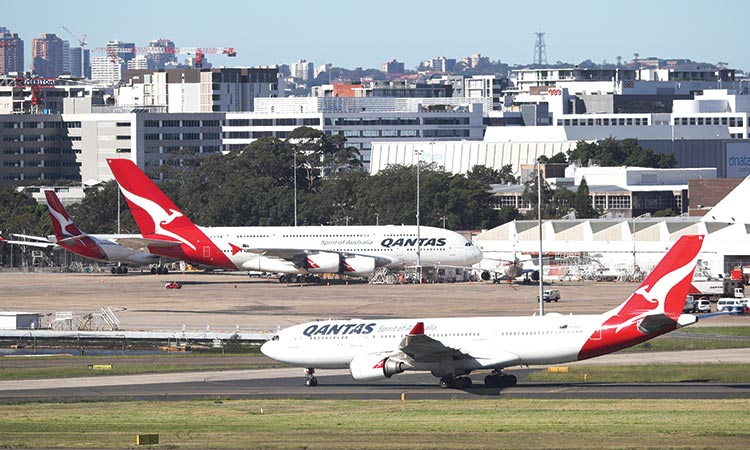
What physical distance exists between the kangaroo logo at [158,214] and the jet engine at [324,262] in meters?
9.49

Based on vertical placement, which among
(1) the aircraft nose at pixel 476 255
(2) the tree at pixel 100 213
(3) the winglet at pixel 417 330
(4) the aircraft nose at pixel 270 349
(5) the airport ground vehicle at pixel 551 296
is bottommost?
(4) the aircraft nose at pixel 270 349

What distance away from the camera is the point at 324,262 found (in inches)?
4493

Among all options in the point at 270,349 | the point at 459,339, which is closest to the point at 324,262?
the point at 270,349

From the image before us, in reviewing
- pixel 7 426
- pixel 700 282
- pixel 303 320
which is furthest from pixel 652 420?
pixel 700 282

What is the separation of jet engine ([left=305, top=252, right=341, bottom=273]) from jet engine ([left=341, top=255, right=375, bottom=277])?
64 cm

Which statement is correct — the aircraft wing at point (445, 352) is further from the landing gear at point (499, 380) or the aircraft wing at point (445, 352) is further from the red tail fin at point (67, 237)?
the red tail fin at point (67, 237)

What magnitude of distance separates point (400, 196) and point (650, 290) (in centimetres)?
11624

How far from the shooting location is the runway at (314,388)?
52375 millimetres

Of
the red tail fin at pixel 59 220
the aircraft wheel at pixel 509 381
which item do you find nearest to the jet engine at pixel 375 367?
the aircraft wheel at pixel 509 381

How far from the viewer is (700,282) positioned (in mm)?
97562

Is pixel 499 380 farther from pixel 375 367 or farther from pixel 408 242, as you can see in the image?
pixel 408 242

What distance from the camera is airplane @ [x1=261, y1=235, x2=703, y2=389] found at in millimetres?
52438

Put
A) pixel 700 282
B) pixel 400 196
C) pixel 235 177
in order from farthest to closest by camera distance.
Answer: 1. pixel 235 177
2. pixel 400 196
3. pixel 700 282

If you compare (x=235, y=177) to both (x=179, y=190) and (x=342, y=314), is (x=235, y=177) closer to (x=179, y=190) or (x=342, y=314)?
(x=179, y=190)
